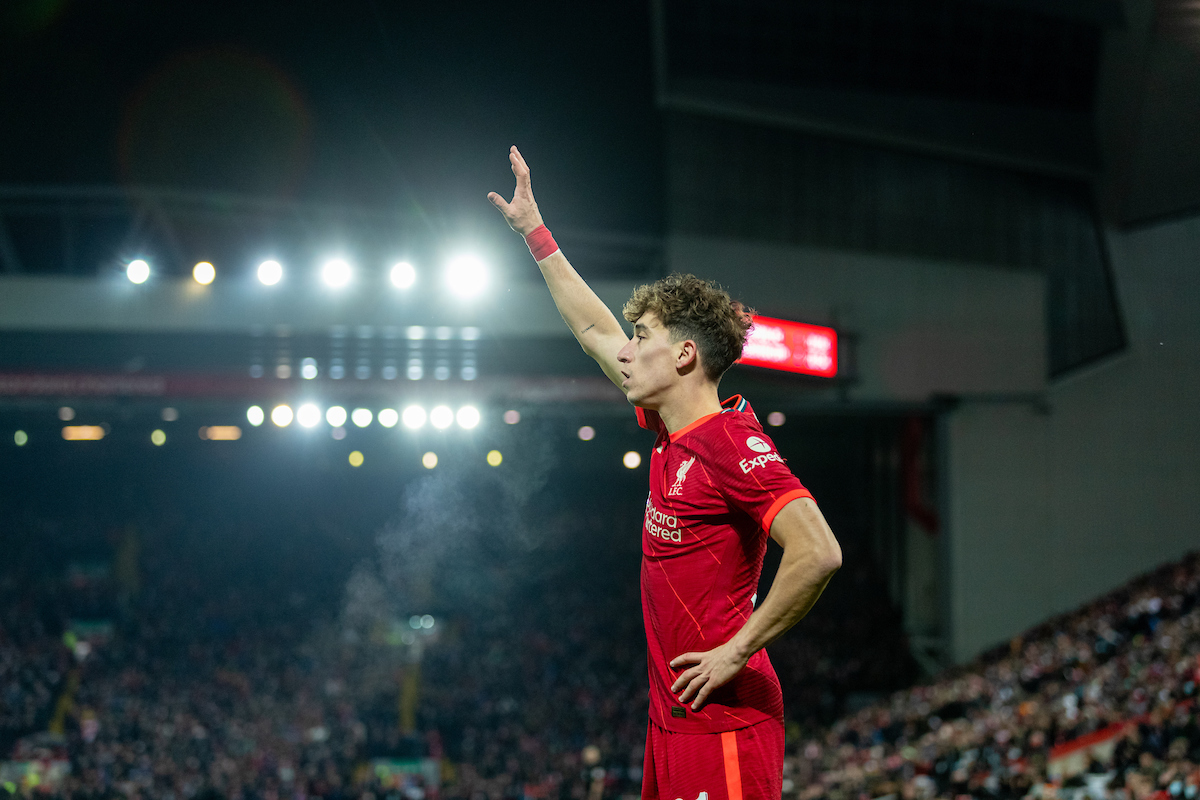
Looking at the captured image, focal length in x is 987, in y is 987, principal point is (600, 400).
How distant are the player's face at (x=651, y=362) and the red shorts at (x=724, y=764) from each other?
910mm

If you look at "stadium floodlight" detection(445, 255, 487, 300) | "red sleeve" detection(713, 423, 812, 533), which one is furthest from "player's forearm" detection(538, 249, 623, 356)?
"stadium floodlight" detection(445, 255, 487, 300)

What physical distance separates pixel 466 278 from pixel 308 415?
4434mm

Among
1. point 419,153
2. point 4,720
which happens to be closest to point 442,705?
point 4,720

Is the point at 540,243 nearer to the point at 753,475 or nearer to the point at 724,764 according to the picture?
the point at 753,475

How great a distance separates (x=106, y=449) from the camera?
28016mm

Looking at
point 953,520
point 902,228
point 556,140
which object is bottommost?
point 953,520

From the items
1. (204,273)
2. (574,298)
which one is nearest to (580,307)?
(574,298)

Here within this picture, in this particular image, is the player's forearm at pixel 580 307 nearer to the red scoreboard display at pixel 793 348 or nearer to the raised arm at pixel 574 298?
the raised arm at pixel 574 298

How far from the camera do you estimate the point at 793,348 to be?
69.8 ft

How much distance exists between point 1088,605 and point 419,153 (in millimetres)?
18401

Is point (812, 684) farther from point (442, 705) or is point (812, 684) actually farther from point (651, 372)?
point (651, 372)

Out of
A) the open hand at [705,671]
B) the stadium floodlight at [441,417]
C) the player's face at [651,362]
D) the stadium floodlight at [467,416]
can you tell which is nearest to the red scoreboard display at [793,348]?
the stadium floodlight at [467,416]

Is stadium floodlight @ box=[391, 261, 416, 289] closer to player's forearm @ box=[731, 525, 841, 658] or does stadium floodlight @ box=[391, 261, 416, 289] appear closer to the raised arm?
the raised arm

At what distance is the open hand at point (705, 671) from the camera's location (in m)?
2.39
